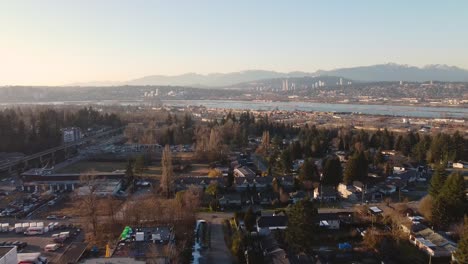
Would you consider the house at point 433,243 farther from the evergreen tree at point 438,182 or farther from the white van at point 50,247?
the white van at point 50,247

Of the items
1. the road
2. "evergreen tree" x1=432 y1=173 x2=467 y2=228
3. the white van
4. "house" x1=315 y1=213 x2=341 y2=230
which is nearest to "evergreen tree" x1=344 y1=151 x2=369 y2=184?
"house" x1=315 y1=213 x2=341 y2=230

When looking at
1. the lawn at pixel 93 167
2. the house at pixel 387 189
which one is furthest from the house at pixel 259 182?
the lawn at pixel 93 167

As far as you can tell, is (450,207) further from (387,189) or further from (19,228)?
(19,228)

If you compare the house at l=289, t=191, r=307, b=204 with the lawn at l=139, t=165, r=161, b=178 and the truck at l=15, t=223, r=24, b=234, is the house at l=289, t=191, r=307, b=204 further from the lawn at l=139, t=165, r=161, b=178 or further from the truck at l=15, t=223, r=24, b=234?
the truck at l=15, t=223, r=24, b=234

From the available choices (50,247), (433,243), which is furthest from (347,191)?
(50,247)

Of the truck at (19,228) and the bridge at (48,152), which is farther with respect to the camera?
the bridge at (48,152)

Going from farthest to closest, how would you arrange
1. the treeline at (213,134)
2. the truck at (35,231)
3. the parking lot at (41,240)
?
the treeline at (213,134) < the truck at (35,231) < the parking lot at (41,240)
